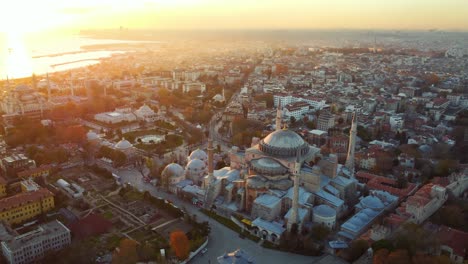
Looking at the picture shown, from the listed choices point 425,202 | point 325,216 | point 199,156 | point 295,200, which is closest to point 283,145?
point 295,200

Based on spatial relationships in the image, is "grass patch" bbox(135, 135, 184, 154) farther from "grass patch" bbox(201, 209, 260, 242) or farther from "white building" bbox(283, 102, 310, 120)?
"white building" bbox(283, 102, 310, 120)

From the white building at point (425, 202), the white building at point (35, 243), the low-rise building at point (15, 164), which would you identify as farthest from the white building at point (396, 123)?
the low-rise building at point (15, 164)

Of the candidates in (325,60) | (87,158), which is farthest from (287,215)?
(325,60)

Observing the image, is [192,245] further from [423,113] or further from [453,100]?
[453,100]

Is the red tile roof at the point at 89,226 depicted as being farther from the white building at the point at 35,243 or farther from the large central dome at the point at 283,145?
the large central dome at the point at 283,145

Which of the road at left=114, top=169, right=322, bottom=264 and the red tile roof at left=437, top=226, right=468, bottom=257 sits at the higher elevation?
the red tile roof at left=437, top=226, right=468, bottom=257

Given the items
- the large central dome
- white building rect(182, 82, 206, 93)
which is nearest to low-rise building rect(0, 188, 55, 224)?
the large central dome

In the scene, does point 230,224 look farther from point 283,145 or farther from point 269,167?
point 283,145
